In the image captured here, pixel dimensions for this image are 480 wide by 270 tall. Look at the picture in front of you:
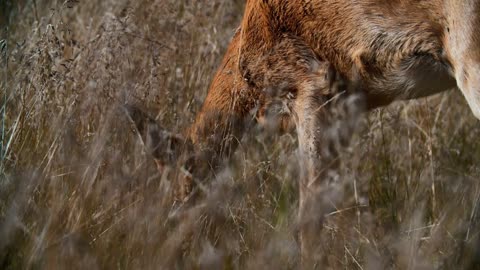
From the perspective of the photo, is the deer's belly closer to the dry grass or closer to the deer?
the deer

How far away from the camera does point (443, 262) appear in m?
4.17

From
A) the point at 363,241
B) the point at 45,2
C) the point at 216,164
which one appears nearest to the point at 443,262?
the point at 363,241

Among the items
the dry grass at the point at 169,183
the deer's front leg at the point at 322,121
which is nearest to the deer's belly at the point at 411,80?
the deer's front leg at the point at 322,121

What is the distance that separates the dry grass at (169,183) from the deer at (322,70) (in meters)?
0.15

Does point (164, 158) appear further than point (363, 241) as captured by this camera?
Yes

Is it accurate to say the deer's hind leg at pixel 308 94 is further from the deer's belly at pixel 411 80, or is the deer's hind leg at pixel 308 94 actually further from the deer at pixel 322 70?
the deer's belly at pixel 411 80

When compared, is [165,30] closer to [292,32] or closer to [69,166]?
[292,32]

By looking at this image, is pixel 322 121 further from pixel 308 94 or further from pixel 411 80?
pixel 411 80

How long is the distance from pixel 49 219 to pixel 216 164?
4.89 feet

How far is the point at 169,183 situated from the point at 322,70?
4.82 feet

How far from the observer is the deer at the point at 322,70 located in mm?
4531

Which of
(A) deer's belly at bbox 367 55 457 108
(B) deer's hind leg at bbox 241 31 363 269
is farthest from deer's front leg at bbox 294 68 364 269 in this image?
(A) deer's belly at bbox 367 55 457 108

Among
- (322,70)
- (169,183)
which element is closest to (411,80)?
(322,70)

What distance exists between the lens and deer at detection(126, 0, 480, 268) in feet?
14.9
